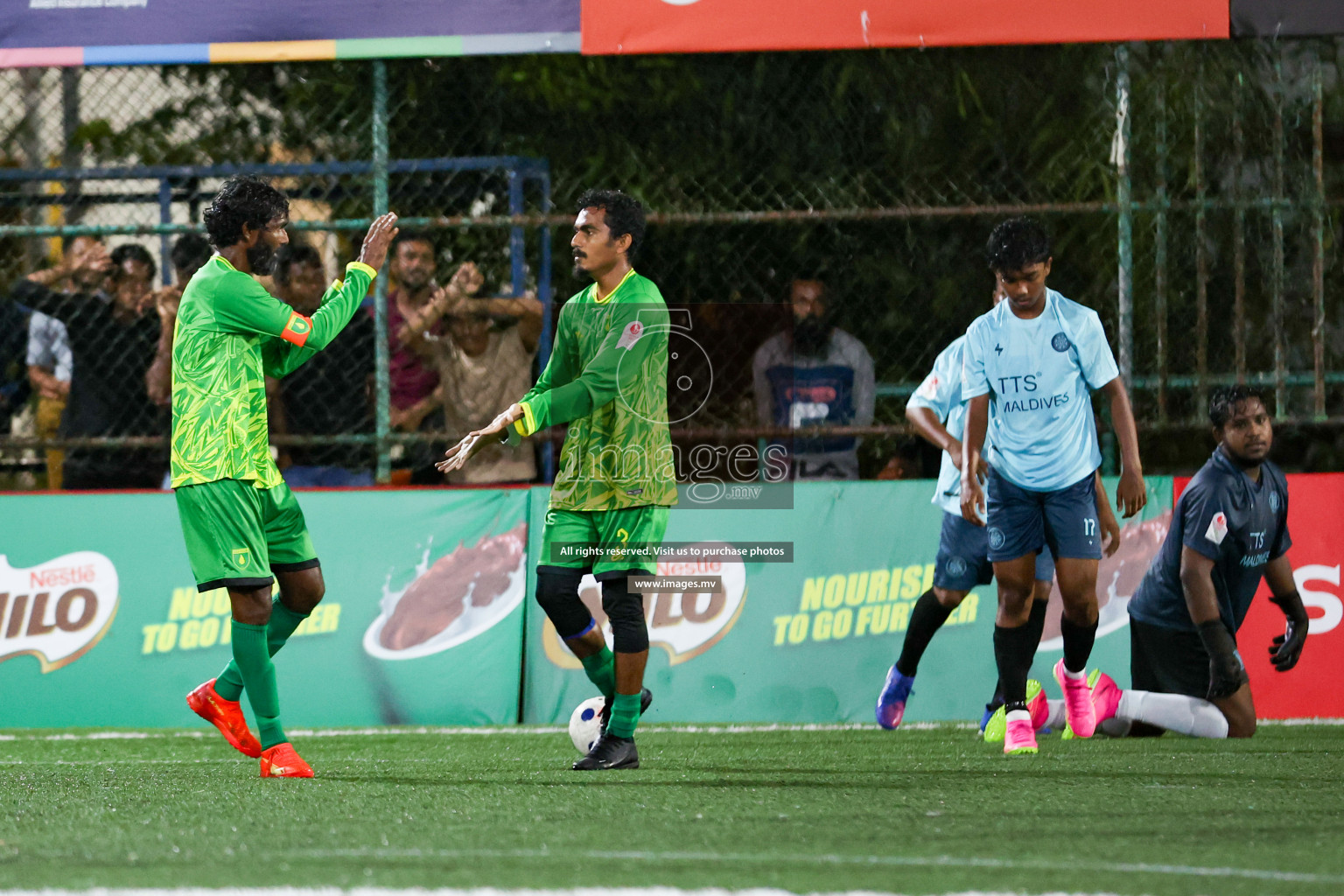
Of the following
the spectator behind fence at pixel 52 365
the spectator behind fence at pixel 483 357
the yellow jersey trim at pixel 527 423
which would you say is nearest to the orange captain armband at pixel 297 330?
the yellow jersey trim at pixel 527 423

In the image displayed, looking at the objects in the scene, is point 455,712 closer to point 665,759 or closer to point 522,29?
point 665,759

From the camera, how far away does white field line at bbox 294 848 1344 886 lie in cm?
358

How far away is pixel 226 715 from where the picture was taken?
18.7 ft

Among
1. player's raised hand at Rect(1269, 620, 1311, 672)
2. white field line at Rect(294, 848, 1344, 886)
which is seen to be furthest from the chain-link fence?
white field line at Rect(294, 848, 1344, 886)

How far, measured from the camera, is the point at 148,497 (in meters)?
8.12

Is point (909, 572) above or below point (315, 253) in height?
below

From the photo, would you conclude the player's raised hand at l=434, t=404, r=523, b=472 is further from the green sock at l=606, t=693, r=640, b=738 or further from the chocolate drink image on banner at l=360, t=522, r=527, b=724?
the chocolate drink image on banner at l=360, t=522, r=527, b=724

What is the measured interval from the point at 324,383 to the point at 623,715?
3.56 meters

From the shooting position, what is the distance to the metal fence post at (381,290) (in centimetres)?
822

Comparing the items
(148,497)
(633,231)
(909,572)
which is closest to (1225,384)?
(909,572)

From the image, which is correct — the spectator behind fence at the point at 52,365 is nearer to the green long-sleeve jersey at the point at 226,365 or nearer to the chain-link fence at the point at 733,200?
the chain-link fence at the point at 733,200

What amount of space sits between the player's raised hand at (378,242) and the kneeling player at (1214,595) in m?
3.30

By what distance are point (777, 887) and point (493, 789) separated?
1.88 meters

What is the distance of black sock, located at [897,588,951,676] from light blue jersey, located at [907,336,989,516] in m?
0.40
